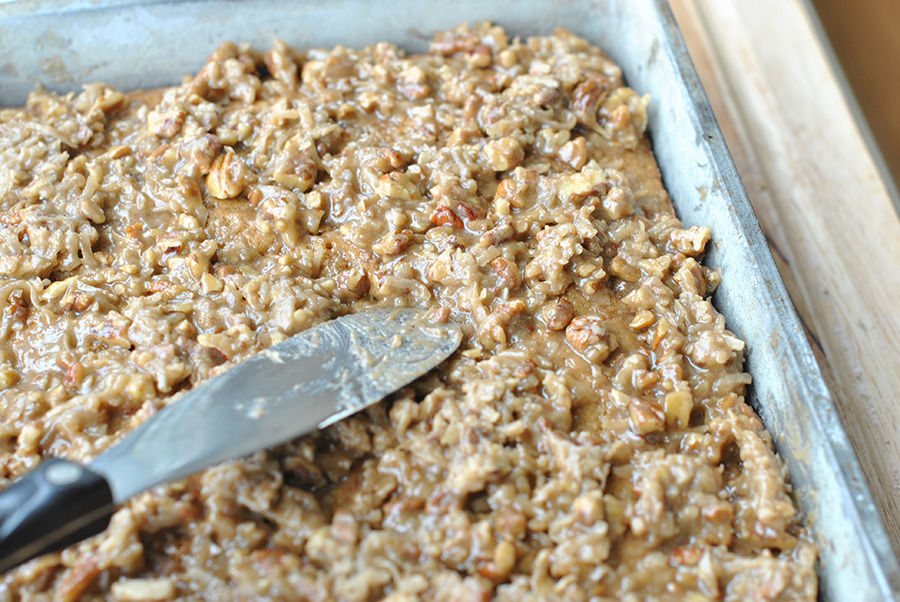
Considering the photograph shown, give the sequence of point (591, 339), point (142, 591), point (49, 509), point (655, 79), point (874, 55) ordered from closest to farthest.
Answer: point (49, 509) → point (142, 591) → point (591, 339) → point (655, 79) → point (874, 55)

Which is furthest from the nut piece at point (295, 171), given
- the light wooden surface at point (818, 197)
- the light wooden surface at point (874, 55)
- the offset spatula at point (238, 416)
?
the light wooden surface at point (874, 55)

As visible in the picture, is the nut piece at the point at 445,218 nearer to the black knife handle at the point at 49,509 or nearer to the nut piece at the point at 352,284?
Result: the nut piece at the point at 352,284

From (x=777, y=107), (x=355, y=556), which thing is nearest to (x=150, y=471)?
(x=355, y=556)

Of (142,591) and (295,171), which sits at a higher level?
(295,171)

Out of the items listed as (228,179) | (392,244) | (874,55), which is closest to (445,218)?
(392,244)

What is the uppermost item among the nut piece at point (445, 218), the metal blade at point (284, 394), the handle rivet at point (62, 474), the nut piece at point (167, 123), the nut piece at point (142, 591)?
the nut piece at point (167, 123)

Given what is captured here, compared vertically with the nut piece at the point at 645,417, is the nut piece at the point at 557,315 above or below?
above

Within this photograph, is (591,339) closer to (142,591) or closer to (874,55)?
(142,591)

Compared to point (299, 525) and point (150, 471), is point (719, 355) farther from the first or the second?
point (150, 471)
